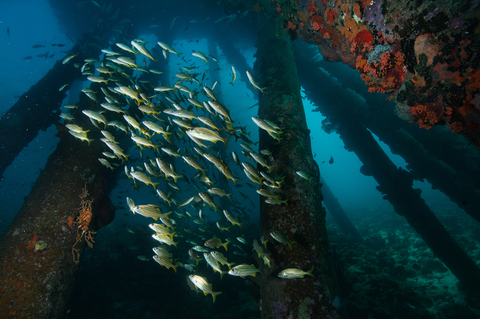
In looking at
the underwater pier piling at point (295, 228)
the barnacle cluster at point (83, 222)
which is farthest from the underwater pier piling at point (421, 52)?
the barnacle cluster at point (83, 222)

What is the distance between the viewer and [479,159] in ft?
23.5

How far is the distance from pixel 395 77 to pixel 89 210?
750 cm

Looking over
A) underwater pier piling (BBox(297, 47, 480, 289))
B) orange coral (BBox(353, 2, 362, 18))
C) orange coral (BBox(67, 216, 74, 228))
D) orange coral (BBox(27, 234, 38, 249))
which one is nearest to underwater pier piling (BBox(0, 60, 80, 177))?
orange coral (BBox(67, 216, 74, 228))

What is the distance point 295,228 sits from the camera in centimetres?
331

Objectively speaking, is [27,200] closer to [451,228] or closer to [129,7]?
[129,7]

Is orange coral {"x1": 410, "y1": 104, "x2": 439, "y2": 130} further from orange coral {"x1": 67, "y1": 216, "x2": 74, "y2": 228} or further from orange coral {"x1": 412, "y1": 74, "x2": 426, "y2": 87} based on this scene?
orange coral {"x1": 67, "y1": 216, "x2": 74, "y2": 228}

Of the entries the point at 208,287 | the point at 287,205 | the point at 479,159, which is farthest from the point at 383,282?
the point at 208,287

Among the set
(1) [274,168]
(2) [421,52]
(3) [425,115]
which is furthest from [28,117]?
(3) [425,115]

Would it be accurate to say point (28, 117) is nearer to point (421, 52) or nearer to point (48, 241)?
point (48, 241)

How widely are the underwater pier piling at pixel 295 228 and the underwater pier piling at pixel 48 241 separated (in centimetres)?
438

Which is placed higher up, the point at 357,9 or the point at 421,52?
the point at 357,9

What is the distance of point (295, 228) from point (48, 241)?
5.37 meters

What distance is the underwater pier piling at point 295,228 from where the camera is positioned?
2730 mm

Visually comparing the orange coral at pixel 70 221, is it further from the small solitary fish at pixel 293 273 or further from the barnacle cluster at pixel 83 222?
the small solitary fish at pixel 293 273
